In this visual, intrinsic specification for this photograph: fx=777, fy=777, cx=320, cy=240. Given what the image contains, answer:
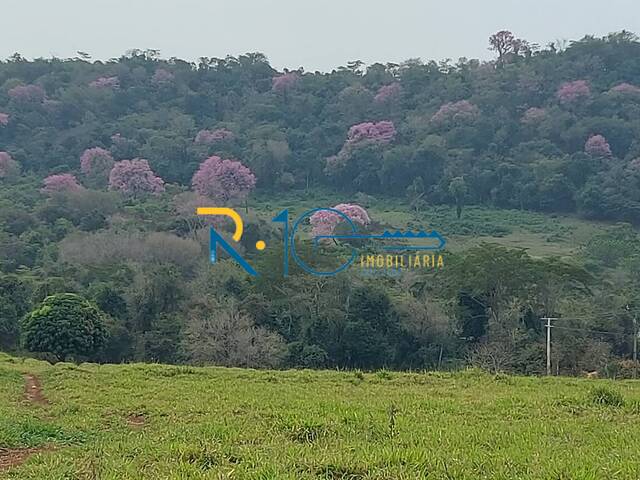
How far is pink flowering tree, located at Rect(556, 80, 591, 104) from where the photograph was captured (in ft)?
167

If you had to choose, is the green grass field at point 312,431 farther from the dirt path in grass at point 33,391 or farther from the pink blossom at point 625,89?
the pink blossom at point 625,89

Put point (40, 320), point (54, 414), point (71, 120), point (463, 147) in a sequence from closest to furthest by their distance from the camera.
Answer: point (54, 414) → point (40, 320) → point (463, 147) → point (71, 120)

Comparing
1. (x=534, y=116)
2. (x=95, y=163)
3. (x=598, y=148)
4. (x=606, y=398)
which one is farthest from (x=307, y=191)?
(x=606, y=398)

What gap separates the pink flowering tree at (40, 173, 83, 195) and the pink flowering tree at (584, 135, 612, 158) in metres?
29.8

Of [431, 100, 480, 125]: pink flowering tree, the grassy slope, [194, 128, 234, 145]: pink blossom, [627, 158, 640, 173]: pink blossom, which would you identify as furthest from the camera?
[194, 128, 234, 145]: pink blossom

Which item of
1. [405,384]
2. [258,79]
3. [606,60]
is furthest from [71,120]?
[405,384]

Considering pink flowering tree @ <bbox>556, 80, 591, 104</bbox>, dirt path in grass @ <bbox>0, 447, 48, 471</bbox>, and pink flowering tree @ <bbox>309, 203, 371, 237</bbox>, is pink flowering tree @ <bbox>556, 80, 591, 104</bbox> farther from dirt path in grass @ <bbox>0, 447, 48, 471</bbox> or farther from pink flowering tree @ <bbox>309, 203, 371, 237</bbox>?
dirt path in grass @ <bbox>0, 447, 48, 471</bbox>

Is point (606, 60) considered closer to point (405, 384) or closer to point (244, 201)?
point (244, 201)

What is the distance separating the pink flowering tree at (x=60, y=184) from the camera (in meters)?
43.4

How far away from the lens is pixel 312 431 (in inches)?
313

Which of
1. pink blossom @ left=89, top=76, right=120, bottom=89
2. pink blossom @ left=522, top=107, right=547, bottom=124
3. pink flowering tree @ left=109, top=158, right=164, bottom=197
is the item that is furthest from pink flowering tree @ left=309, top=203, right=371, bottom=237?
pink blossom @ left=89, top=76, right=120, bottom=89

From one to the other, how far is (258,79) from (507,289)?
38255 millimetres

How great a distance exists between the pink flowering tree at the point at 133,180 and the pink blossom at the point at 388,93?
1827cm

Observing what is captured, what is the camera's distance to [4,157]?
47719 millimetres
